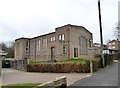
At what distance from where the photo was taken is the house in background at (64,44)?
39275 mm

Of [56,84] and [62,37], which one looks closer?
[56,84]

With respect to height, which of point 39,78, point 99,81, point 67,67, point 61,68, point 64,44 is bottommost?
point 39,78

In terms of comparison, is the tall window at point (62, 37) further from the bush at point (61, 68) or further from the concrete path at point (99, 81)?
the concrete path at point (99, 81)

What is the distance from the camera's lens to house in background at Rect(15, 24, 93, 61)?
129ft

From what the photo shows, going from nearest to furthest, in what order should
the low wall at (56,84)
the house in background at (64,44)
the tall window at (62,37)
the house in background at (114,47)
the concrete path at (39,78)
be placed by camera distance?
the low wall at (56,84)
the concrete path at (39,78)
the house in background at (64,44)
the tall window at (62,37)
the house in background at (114,47)

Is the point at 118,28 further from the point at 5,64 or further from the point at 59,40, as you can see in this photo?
the point at 5,64

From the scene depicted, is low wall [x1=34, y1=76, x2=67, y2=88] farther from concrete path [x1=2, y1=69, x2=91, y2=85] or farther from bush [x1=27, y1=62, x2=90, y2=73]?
bush [x1=27, y1=62, x2=90, y2=73]

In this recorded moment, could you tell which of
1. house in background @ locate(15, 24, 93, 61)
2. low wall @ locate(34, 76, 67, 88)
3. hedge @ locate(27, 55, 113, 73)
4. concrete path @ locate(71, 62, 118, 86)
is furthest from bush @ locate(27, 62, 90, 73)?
house in background @ locate(15, 24, 93, 61)

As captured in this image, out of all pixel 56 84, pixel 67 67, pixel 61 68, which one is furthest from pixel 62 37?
pixel 56 84

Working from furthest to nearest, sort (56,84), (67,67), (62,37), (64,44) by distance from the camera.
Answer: (62,37), (64,44), (67,67), (56,84)

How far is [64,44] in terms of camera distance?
39688 millimetres

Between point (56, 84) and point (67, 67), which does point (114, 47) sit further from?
point (56, 84)

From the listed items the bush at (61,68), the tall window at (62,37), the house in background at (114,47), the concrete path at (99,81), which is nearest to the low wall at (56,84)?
the concrete path at (99,81)

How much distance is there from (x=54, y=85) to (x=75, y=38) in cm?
3002
